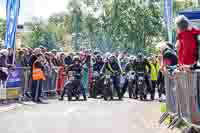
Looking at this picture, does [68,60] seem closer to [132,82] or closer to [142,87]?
[132,82]

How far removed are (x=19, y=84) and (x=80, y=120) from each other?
23.5 ft

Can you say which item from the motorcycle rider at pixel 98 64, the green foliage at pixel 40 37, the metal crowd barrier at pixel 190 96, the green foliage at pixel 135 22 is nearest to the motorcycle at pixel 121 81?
the motorcycle rider at pixel 98 64

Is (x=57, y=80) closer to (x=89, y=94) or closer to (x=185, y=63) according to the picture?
(x=89, y=94)

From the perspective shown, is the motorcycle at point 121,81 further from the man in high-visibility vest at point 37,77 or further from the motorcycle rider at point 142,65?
the man in high-visibility vest at point 37,77

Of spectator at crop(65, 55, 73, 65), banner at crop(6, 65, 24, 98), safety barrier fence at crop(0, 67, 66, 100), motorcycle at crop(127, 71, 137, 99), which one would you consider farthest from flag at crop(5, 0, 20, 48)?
motorcycle at crop(127, 71, 137, 99)

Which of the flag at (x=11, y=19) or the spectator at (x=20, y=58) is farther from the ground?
the flag at (x=11, y=19)

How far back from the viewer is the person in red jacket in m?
11.6

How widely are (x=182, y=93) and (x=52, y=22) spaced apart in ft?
316

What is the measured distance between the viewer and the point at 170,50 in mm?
15719

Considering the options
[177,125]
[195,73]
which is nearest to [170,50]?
[177,125]

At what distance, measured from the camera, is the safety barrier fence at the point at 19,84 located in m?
20.2

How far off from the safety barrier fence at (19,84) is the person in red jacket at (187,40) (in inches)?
368

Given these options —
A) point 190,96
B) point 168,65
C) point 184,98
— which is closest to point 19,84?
point 168,65

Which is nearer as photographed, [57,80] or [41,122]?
[41,122]
